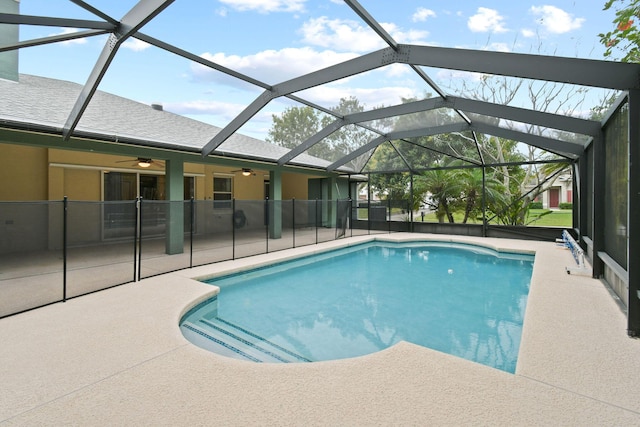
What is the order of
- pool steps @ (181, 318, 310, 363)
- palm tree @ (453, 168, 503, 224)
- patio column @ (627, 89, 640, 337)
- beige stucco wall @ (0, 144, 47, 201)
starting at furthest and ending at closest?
palm tree @ (453, 168, 503, 224) < beige stucco wall @ (0, 144, 47, 201) < pool steps @ (181, 318, 310, 363) < patio column @ (627, 89, 640, 337)

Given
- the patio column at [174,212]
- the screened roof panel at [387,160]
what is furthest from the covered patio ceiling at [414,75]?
the screened roof panel at [387,160]

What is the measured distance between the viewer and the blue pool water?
3.86 meters

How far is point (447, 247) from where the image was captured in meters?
11.0

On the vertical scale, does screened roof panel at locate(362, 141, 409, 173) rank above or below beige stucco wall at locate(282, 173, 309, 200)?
above

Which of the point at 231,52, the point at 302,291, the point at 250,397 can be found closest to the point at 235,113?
the point at 231,52

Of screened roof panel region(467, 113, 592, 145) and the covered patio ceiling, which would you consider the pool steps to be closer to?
the covered patio ceiling

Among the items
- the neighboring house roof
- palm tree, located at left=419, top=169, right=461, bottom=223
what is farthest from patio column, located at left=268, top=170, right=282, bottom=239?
palm tree, located at left=419, top=169, right=461, bottom=223

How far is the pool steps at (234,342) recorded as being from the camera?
3572mm

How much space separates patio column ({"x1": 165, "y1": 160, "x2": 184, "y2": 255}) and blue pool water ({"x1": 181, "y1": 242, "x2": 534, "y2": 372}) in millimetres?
2385

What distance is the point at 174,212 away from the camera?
8086 millimetres

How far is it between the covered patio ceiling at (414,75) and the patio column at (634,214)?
11.1 inches

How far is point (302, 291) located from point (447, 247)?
6.60 meters

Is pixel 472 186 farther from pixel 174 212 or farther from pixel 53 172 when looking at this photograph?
pixel 53 172

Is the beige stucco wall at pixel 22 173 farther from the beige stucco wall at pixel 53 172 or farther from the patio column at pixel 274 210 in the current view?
the patio column at pixel 274 210
